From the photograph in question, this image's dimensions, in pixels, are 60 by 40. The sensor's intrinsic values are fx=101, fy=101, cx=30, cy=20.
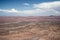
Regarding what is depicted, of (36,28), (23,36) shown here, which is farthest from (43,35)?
(23,36)

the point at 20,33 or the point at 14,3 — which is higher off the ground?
the point at 14,3

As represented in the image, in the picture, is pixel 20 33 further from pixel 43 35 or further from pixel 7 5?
pixel 7 5

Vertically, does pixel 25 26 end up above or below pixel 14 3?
below

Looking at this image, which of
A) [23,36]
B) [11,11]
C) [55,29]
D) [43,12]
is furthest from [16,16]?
[55,29]

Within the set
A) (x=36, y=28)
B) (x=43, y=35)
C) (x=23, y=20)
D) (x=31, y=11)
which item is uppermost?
(x=31, y=11)

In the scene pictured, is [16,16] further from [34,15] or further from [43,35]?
[43,35]
